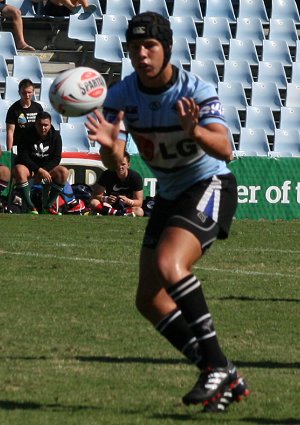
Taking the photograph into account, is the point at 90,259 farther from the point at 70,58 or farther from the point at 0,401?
the point at 70,58

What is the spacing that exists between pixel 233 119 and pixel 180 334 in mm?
17727

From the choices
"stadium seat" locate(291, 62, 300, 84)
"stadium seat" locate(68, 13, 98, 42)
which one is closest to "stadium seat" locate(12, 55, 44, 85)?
"stadium seat" locate(68, 13, 98, 42)

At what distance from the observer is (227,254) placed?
1354 centimetres

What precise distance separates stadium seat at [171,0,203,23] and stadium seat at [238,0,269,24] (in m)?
0.93

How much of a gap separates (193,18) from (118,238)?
1182 cm

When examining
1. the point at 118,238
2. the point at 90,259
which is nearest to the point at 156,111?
the point at 90,259

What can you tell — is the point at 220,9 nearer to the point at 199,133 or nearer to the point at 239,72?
the point at 239,72

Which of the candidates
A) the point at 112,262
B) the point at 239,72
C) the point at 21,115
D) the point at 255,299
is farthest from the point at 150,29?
the point at 239,72

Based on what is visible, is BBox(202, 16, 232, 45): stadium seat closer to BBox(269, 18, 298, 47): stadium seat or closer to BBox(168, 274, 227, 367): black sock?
BBox(269, 18, 298, 47): stadium seat

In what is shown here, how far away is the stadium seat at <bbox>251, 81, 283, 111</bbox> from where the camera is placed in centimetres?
2448

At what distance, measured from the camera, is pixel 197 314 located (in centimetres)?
577

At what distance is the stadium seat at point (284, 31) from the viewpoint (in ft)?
84.1

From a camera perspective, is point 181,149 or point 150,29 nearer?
point 150,29

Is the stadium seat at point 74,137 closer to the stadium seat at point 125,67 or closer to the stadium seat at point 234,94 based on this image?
the stadium seat at point 125,67
